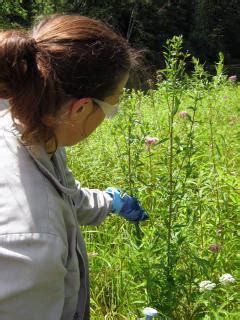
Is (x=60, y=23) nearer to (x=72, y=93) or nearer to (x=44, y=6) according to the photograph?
(x=72, y=93)

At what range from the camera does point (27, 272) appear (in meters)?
1.06

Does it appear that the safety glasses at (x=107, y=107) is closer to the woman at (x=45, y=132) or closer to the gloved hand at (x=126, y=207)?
the woman at (x=45, y=132)

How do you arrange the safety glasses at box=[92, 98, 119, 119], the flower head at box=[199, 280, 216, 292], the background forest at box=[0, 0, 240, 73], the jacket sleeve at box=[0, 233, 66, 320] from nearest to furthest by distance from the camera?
the jacket sleeve at box=[0, 233, 66, 320]
the safety glasses at box=[92, 98, 119, 119]
the flower head at box=[199, 280, 216, 292]
the background forest at box=[0, 0, 240, 73]

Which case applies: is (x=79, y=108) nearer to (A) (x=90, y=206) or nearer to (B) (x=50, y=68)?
(B) (x=50, y=68)

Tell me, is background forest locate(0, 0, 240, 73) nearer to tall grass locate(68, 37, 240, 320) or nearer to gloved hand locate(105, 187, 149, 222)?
tall grass locate(68, 37, 240, 320)

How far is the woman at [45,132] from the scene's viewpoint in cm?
107

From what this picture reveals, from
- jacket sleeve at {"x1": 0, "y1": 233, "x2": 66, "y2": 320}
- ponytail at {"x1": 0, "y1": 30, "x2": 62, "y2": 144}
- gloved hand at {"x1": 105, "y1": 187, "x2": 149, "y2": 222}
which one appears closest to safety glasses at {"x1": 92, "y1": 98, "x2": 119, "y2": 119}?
ponytail at {"x1": 0, "y1": 30, "x2": 62, "y2": 144}

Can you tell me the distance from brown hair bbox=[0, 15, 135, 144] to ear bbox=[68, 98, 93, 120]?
0.06 ft

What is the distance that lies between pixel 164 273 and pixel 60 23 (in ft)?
3.71

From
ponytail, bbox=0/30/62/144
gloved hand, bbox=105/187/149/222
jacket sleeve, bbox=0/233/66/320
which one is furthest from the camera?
gloved hand, bbox=105/187/149/222

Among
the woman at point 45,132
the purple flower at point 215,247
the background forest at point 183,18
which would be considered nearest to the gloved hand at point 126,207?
the purple flower at point 215,247

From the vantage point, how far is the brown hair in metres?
1.16

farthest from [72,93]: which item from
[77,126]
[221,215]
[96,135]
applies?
[96,135]

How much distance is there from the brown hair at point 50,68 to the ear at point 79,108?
19mm
